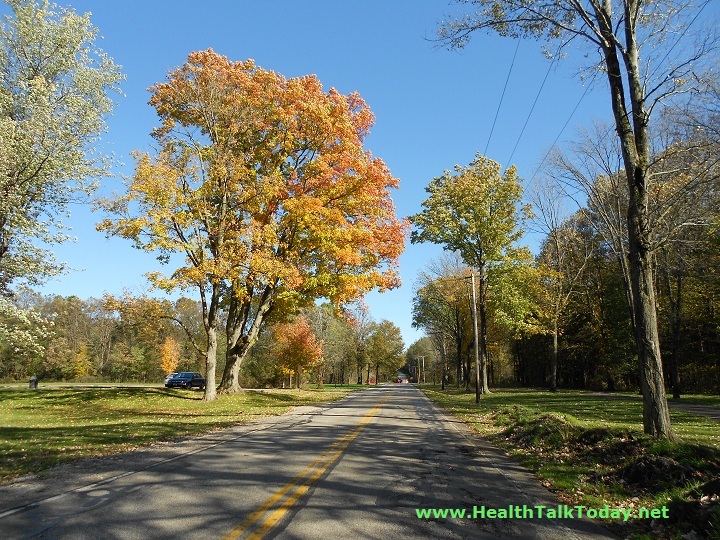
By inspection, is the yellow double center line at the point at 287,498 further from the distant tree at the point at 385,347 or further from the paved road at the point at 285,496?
the distant tree at the point at 385,347

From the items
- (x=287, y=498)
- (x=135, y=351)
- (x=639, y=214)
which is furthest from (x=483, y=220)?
(x=135, y=351)

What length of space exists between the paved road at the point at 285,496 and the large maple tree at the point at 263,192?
38.5ft

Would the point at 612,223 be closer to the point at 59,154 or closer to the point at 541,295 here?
the point at 541,295

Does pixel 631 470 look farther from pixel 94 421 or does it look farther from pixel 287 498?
pixel 94 421

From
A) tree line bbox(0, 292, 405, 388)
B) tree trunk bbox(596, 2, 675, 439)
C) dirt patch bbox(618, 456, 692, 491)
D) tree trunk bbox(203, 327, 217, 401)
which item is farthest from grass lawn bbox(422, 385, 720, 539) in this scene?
tree line bbox(0, 292, 405, 388)

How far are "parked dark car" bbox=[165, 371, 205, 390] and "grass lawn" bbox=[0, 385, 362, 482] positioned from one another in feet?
63.3

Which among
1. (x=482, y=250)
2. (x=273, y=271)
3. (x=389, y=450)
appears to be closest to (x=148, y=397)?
(x=273, y=271)

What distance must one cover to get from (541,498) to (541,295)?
35.6 meters

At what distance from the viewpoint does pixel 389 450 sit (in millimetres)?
Answer: 10555

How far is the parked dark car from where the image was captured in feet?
151

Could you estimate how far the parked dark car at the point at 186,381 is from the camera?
151 ft

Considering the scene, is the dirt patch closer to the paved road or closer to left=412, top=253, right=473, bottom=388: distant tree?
the paved road

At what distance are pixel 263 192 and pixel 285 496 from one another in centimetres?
1703

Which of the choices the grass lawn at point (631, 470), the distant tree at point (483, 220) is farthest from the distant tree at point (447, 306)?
the grass lawn at point (631, 470)
